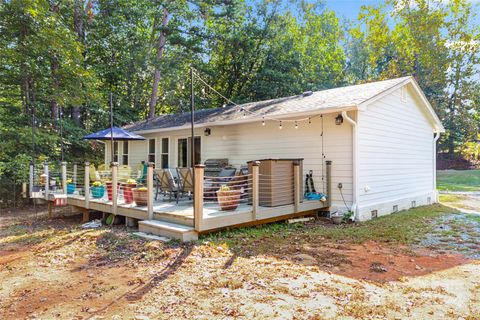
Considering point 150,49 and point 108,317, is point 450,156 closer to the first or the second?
point 150,49

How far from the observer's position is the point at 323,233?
6.47 meters

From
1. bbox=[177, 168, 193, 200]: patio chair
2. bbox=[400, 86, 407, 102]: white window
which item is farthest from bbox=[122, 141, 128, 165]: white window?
bbox=[400, 86, 407, 102]: white window

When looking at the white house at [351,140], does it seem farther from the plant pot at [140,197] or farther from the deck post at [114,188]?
the deck post at [114,188]

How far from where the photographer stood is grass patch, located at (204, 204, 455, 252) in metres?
5.73

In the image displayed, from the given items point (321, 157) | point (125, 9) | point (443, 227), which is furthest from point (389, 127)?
point (125, 9)

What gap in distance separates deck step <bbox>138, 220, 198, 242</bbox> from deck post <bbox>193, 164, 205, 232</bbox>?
158 millimetres

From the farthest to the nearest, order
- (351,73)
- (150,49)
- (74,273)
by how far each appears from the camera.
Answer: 1. (351,73)
2. (150,49)
3. (74,273)

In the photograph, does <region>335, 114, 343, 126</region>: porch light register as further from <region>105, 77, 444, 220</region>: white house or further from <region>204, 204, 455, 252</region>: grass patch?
<region>204, 204, 455, 252</region>: grass patch

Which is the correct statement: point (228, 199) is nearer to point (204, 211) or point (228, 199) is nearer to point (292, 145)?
point (204, 211)

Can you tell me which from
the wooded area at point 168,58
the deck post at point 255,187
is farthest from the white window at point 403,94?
the wooded area at point 168,58

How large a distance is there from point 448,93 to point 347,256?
27.7 metres

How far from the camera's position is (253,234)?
6.15 metres

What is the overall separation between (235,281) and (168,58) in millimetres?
16999

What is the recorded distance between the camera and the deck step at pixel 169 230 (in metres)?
5.44
